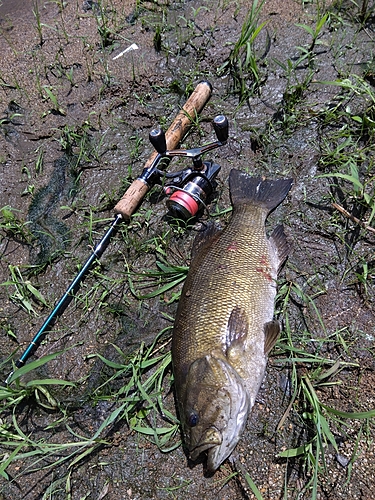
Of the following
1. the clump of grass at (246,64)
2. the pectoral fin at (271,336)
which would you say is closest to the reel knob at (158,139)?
the clump of grass at (246,64)

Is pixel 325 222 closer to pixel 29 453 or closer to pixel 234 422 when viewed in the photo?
pixel 234 422

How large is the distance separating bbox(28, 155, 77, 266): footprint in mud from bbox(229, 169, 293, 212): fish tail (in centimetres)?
163

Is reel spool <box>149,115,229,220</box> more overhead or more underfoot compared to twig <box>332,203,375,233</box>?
more overhead

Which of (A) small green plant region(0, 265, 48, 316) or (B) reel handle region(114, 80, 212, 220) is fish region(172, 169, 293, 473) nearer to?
(B) reel handle region(114, 80, 212, 220)

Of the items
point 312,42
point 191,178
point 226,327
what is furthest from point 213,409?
point 312,42

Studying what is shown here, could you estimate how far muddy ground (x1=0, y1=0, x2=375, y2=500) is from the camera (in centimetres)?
287

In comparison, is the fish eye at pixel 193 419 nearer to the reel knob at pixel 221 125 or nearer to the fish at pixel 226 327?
the fish at pixel 226 327

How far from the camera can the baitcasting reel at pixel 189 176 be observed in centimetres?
343

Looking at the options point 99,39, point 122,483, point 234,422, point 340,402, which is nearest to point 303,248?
point 340,402

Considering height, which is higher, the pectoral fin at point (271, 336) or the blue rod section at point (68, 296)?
the blue rod section at point (68, 296)

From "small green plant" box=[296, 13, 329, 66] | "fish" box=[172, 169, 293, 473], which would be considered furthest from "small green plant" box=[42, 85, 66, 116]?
"small green plant" box=[296, 13, 329, 66]

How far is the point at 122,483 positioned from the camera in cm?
285

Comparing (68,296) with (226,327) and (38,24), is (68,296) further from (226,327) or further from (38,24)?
(38,24)

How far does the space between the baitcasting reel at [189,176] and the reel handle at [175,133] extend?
4.7 inches
